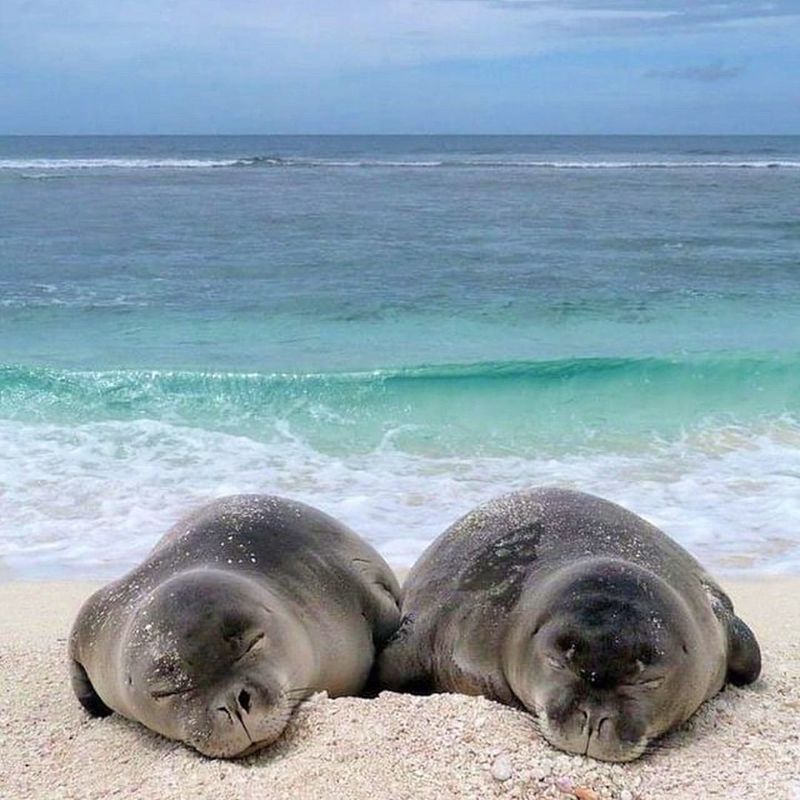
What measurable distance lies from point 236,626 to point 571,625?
3.65ft

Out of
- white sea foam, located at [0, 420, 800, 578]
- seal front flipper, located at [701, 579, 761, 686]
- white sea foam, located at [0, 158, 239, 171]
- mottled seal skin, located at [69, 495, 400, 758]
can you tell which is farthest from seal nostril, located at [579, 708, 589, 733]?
white sea foam, located at [0, 158, 239, 171]

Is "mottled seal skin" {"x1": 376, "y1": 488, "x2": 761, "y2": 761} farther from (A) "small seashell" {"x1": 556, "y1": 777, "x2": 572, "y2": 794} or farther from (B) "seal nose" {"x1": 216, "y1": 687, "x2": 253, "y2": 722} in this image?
(B) "seal nose" {"x1": 216, "y1": 687, "x2": 253, "y2": 722}

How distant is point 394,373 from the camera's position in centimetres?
1353

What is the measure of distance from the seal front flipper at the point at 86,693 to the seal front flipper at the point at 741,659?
2.42 m

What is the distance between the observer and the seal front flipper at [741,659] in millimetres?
5000

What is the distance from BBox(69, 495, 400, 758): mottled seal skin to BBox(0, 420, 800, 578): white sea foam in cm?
252

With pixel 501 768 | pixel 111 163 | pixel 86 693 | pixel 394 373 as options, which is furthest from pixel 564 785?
pixel 111 163

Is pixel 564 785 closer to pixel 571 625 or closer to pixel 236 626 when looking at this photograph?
pixel 571 625

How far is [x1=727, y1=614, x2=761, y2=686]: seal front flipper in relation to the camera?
197 inches

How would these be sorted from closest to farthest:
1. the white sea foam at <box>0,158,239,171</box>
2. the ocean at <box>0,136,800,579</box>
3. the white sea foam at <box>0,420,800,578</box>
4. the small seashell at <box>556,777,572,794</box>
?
the small seashell at <box>556,777,572,794</box> → the white sea foam at <box>0,420,800,578</box> → the ocean at <box>0,136,800,579</box> → the white sea foam at <box>0,158,239,171</box>

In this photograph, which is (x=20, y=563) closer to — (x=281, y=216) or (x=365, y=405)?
(x=365, y=405)

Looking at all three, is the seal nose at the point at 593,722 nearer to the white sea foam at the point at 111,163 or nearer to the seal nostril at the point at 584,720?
the seal nostril at the point at 584,720

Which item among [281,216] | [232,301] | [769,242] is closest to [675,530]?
[232,301]

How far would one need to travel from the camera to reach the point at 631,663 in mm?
4062
